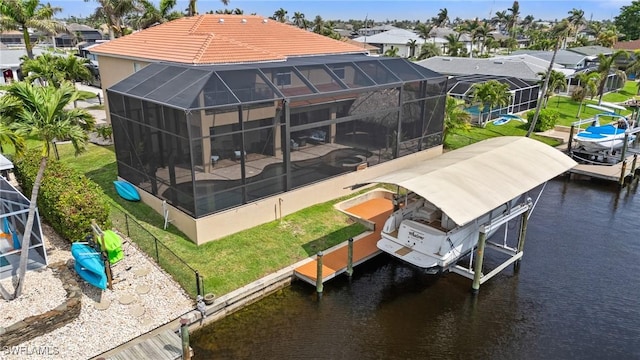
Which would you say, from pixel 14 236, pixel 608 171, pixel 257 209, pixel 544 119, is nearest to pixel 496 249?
pixel 257 209

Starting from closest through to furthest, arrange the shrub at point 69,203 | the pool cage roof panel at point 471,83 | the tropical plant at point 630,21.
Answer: the shrub at point 69,203, the pool cage roof panel at point 471,83, the tropical plant at point 630,21

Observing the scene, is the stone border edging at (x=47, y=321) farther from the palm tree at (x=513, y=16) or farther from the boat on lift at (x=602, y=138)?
the palm tree at (x=513, y=16)

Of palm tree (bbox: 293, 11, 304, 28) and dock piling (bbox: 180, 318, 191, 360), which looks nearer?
dock piling (bbox: 180, 318, 191, 360)

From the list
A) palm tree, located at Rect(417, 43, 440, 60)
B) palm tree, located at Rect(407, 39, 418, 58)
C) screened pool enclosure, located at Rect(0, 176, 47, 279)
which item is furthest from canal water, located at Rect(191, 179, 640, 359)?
palm tree, located at Rect(407, 39, 418, 58)

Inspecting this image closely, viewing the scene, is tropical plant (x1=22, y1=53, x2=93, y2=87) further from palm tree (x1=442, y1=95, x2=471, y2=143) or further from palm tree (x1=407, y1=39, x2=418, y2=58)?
palm tree (x1=407, y1=39, x2=418, y2=58)

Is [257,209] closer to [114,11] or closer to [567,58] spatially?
[114,11]

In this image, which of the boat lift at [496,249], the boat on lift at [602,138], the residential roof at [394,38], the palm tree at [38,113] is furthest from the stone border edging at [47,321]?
the residential roof at [394,38]

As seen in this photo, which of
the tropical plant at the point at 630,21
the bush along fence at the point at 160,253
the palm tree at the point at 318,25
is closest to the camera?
the bush along fence at the point at 160,253
